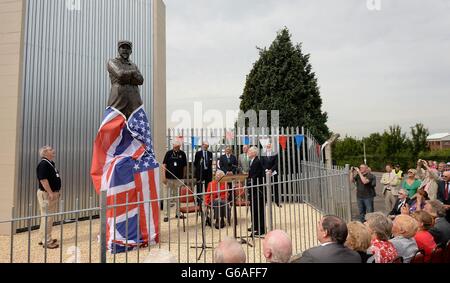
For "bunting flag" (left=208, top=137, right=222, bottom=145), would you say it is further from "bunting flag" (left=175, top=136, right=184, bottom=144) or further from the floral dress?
the floral dress

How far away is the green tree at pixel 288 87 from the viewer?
56.1 ft

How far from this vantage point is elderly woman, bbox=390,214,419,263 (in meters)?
3.21

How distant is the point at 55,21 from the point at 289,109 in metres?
11.8

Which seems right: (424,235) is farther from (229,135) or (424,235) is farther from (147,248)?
(229,135)

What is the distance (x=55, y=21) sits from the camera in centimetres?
764

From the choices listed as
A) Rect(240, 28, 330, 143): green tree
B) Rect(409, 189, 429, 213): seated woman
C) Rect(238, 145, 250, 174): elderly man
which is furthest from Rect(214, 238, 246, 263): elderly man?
Rect(240, 28, 330, 143): green tree

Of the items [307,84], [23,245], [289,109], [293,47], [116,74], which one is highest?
[293,47]

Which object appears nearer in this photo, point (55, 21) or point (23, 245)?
point (23, 245)

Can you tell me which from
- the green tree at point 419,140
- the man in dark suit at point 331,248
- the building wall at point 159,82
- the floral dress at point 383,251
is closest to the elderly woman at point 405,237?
the floral dress at point 383,251

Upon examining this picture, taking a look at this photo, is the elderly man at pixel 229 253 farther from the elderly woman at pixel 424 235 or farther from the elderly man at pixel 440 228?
the elderly man at pixel 440 228

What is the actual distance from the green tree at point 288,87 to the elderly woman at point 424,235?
1304 cm

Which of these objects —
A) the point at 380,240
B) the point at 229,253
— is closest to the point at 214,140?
the point at 380,240
